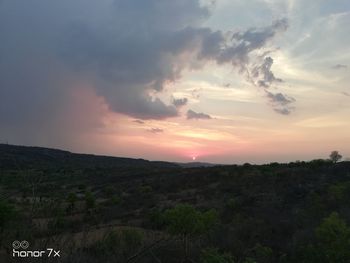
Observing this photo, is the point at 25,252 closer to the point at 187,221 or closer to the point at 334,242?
the point at 334,242

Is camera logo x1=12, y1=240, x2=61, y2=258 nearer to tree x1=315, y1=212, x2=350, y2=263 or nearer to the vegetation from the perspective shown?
the vegetation

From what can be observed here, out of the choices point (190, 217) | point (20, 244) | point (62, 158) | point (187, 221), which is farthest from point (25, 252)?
point (62, 158)

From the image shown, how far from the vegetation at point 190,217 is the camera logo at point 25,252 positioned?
0.19ft

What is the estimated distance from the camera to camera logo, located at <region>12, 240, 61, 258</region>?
391cm

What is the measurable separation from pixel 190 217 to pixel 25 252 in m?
12.5

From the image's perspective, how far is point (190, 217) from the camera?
1612 cm

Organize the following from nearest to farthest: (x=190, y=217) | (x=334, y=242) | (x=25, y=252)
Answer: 1. (x=25, y=252)
2. (x=334, y=242)
3. (x=190, y=217)

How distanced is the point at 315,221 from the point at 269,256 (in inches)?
268

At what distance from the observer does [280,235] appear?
65.8ft

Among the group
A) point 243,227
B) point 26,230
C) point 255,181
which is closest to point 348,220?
point 243,227

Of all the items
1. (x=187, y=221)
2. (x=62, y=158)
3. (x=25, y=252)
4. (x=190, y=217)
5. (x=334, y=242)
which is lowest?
(x=334, y=242)

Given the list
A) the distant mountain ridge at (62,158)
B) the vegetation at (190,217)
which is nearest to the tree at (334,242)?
the vegetation at (190,217)

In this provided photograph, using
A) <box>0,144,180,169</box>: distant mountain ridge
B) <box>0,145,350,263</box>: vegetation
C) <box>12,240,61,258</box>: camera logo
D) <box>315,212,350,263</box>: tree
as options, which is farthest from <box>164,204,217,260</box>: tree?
<box>0,144,180,169</box>: distant mountain ridge

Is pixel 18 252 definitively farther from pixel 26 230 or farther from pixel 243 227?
pixel 243 227
